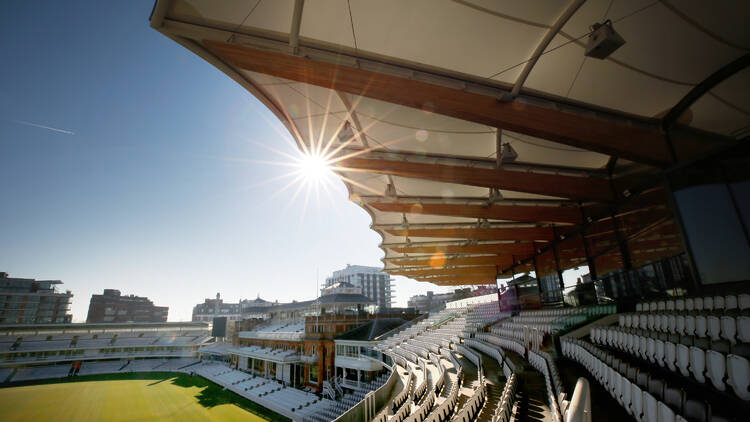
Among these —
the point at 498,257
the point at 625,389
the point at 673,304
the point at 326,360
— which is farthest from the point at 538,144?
Answer: the point at 326,360

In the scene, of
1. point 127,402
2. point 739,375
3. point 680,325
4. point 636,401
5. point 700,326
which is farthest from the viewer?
point 127,402

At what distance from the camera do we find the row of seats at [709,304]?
6699mm

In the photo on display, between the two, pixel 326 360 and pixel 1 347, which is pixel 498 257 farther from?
pixel 1 347

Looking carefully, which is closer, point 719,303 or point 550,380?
point 550,380

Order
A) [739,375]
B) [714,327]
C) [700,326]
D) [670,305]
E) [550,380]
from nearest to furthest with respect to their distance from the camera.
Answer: [739,375] < [714,327] < [700,326] < [550,380] < [670,305]

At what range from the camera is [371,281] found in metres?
132

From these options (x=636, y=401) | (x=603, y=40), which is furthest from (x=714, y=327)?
(x=603, y=40)

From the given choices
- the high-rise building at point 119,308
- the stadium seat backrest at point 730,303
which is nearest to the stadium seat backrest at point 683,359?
the stadium seat backrest at point 730,303

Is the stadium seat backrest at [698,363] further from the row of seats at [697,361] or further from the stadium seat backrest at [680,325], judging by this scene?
the stadium seat backrest at [680,325]

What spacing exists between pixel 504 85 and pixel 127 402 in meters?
43.2

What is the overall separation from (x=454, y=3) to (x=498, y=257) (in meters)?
27.6

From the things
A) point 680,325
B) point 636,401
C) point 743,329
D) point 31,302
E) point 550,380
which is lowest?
point 550,380

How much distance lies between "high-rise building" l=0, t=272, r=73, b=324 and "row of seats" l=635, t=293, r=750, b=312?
11392 cm

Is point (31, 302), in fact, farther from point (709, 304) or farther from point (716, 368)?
point (709, 304)
